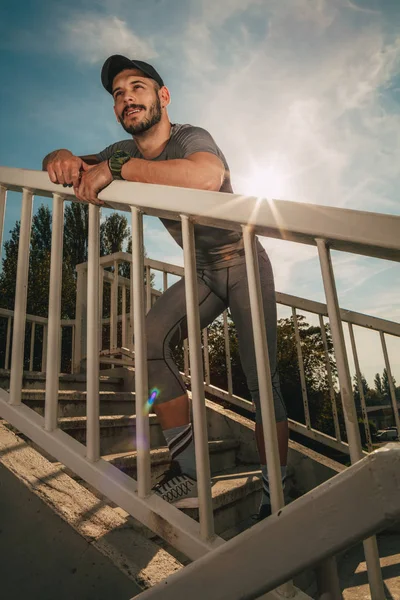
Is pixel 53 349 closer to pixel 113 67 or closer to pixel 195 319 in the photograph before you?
pixel 195 319

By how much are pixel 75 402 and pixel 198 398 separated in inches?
63.6

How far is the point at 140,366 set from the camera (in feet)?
3.11

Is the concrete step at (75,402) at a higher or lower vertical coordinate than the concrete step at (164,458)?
higher

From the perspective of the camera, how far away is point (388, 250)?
673 mm

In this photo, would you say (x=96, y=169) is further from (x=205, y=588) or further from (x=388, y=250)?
(x=205, y=588)

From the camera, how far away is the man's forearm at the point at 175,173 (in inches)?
43.9

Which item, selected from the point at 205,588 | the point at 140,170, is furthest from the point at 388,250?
the point at 140,170

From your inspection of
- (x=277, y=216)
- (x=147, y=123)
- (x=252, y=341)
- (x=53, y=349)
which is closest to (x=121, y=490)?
(x=53, y=349)

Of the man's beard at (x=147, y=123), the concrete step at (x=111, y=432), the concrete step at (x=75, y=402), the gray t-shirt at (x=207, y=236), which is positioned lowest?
the concrete step at (x=111, y=432)

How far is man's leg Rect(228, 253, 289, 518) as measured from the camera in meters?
1.33

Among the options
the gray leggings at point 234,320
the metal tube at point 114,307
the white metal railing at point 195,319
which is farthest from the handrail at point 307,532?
the metal tube at point 114,307

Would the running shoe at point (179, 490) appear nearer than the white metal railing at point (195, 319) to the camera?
No

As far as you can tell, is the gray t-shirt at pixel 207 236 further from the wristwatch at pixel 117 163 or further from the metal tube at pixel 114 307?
the metal tube at pixel 114 307

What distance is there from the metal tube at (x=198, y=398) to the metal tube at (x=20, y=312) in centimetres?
60
